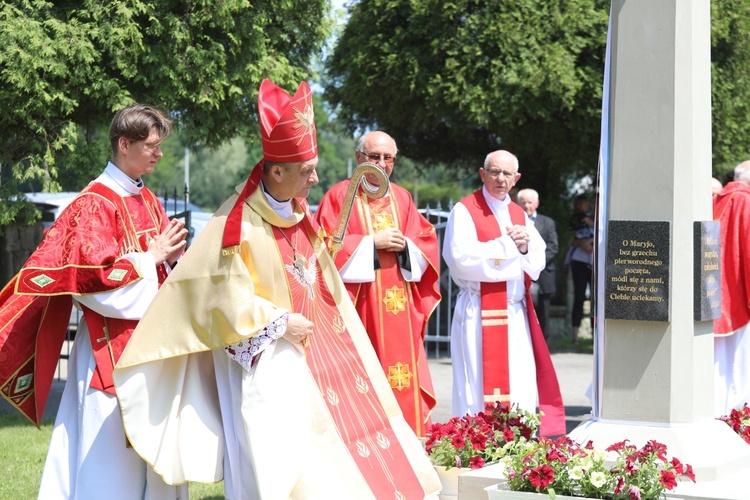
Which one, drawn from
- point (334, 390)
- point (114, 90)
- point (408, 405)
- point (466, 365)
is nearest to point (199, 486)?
point (408, 405)

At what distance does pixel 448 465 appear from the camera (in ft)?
19.2

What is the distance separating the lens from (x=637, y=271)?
568cm

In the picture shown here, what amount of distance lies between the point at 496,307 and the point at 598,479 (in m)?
3.01

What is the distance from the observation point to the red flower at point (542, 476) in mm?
5031

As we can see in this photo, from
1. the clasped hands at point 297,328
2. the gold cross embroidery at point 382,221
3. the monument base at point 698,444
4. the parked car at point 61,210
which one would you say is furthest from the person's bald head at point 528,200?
the clasped hands at point 297,328

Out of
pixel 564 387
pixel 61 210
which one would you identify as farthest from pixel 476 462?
pixel 564 387

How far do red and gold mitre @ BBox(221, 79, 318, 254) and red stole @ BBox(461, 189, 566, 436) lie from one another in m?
3.32

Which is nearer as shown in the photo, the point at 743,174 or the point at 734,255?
the point at 734,255

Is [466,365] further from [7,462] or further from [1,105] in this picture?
[1,105]

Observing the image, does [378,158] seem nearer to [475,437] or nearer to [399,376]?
[399,376]

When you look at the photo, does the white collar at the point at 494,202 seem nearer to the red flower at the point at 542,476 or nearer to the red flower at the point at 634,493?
the red flower at the point at 542,476

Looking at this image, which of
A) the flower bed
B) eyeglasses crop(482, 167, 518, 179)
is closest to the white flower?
the flower bed

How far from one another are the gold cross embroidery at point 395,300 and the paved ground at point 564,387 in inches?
85.1

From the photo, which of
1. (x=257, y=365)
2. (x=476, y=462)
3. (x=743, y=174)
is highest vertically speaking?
(x=743, y=174)
